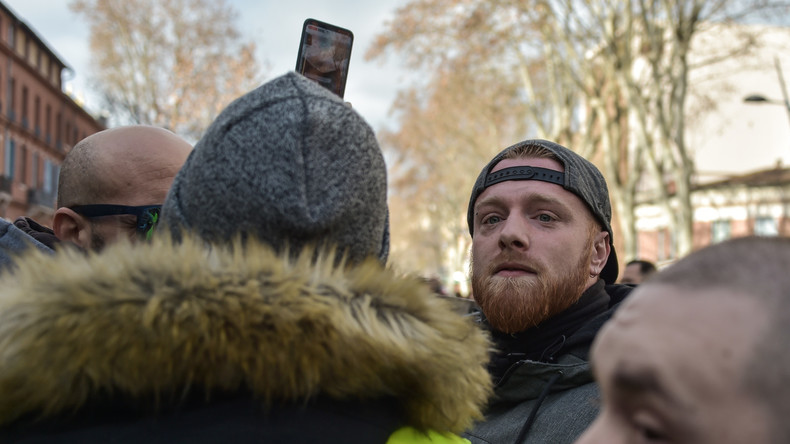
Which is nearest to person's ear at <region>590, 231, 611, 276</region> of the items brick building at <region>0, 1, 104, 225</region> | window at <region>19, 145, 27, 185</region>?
brick building at <region>0, 1, 104, 225</region>

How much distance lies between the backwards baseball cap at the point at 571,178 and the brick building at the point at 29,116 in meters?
35.2

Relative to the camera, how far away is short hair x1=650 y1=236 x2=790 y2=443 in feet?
2.90

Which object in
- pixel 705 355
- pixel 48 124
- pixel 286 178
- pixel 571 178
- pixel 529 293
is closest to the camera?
pixel 705 355

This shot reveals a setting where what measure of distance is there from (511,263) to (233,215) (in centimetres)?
154

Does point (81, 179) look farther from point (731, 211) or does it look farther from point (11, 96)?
point (11, 96)

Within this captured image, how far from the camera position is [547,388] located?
243 centimetres

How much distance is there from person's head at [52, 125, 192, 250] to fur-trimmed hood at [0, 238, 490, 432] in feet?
3.77

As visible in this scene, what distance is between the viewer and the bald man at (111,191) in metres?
2.35

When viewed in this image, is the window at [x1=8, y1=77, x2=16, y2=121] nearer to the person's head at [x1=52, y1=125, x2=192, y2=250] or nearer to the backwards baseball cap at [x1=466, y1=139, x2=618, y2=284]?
the person's head at [x1=52, y1=125, x2=192, y2=250]

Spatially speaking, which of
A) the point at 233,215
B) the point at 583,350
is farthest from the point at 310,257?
the point at 583,350

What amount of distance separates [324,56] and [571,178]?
996 millimetres

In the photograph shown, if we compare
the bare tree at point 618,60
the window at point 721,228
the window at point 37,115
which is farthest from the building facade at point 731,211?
the window at point 37,115

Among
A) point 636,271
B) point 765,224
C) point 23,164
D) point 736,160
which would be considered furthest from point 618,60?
point 23,164

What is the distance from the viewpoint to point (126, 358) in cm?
110
